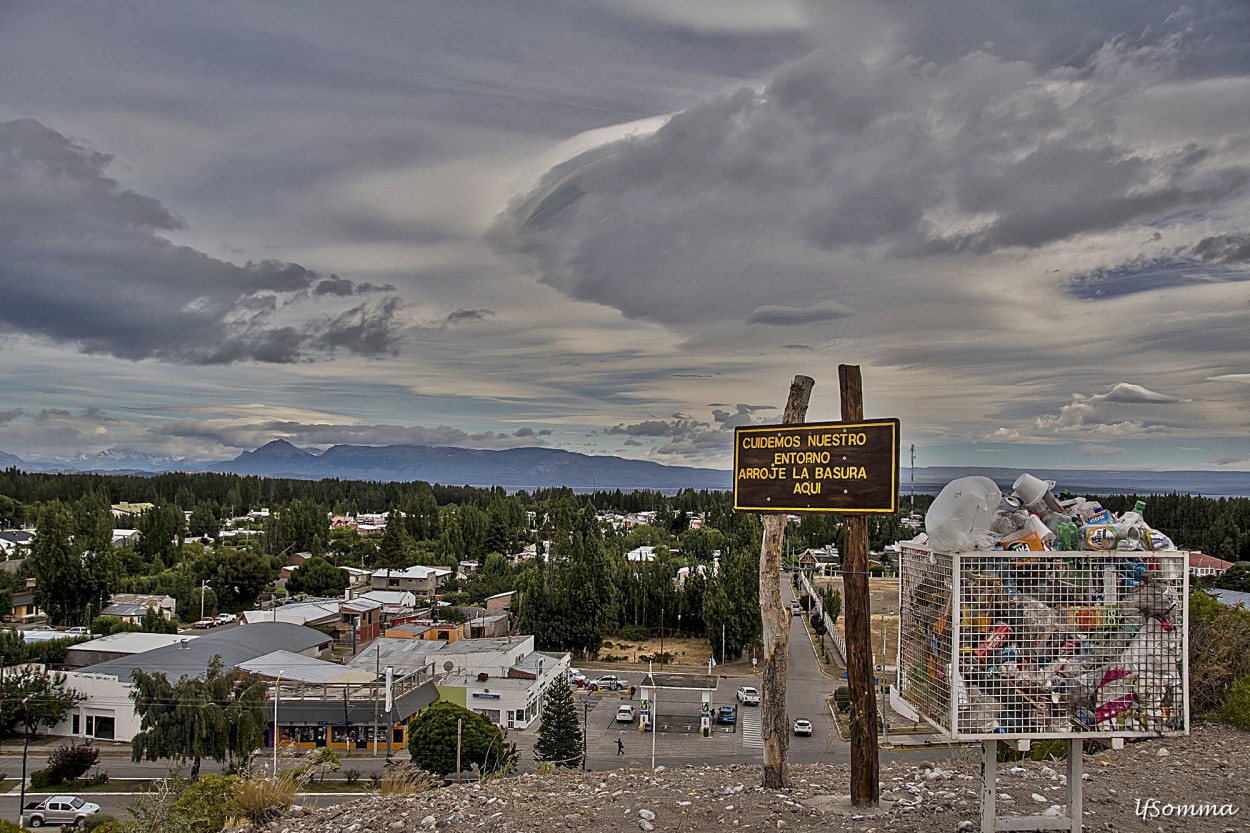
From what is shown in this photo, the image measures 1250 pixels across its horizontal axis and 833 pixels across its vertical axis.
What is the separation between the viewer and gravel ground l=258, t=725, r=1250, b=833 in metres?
6.49

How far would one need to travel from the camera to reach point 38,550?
44531 mm

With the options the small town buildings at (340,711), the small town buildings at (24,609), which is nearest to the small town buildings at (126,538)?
the small town buildings at (24,609)

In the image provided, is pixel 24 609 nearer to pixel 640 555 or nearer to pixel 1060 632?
pixel 640 555

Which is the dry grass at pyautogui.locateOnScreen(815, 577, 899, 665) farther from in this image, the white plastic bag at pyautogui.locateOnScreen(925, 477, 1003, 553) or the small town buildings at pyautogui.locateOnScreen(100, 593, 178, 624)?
the small town buildings at pyautogui.locateOnScreen(100, 593, 178, 624)

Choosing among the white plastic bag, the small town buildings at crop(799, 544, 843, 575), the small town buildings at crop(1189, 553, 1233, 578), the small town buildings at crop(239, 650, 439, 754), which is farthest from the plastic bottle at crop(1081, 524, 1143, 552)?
the small town buildings at crop(799, 544, 843, 575)

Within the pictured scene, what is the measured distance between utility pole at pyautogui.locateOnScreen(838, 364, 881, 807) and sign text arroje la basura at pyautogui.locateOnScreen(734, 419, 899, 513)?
262 mm

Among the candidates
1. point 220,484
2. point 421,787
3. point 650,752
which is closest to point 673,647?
point 650,752

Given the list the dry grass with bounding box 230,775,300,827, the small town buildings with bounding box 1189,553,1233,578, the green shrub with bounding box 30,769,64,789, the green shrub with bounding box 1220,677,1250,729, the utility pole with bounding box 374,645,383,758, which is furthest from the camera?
the utility pole with bounding box 374,645,383,758

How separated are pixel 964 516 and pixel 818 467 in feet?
6.36

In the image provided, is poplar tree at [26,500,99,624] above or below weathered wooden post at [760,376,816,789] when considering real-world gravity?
below

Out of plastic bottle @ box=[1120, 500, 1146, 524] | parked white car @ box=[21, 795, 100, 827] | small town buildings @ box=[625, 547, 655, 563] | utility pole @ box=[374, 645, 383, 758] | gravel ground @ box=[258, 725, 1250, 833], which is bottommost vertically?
parked white car @ box=[21, 795, 100, 827]

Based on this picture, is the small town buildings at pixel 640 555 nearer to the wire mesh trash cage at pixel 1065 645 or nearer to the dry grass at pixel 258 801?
the dry grass at pixel 258 801

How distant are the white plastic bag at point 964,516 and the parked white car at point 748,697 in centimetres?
2776

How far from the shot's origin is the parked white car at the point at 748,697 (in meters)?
31.3
